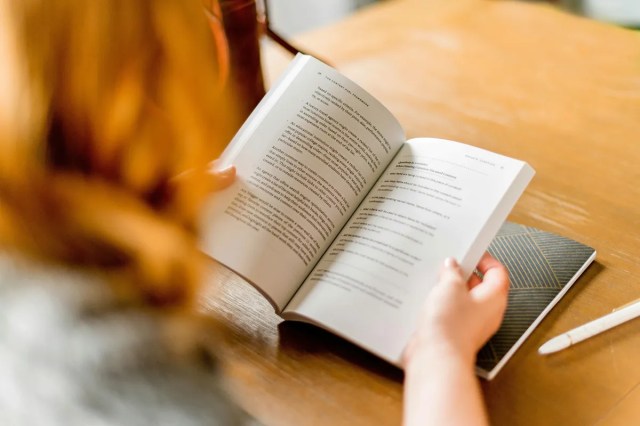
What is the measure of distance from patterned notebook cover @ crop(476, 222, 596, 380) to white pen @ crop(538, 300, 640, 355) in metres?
0.03

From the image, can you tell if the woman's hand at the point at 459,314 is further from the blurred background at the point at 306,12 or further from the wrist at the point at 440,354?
the blurred background at the point at 306,12

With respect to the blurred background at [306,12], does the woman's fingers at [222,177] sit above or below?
above

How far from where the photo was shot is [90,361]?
1.50ft

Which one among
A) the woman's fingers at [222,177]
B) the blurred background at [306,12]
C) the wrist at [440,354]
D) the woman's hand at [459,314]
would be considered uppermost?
the woman's hand at [459,314]

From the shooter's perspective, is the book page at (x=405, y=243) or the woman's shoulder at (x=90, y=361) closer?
the woman's shoulder at (x=90, y=361)

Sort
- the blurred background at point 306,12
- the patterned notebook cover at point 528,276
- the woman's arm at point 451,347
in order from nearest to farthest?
the woman's arm at point 451,347, the patterned notebook cover at point 528,276, the blurred background at point 306,12

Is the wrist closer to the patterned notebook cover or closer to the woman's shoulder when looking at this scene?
the patterned notebook cover

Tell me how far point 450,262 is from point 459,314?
0.19 feet

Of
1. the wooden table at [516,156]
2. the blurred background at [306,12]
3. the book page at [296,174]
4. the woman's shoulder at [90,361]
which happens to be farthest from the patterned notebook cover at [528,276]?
the blurred background at [306,12]

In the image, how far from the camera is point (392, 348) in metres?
0.64

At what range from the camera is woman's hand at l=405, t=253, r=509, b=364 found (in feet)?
2.00

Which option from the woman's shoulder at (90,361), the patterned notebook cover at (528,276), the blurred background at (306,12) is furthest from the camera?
the blurred background at (306,12)

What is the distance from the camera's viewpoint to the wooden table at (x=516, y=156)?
64cm

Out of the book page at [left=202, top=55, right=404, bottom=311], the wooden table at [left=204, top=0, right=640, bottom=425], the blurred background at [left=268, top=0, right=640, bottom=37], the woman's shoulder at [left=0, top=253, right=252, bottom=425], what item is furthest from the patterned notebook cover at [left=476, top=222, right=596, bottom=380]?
the blurred background at [left=268, top=0, right=640, bottom=37]
